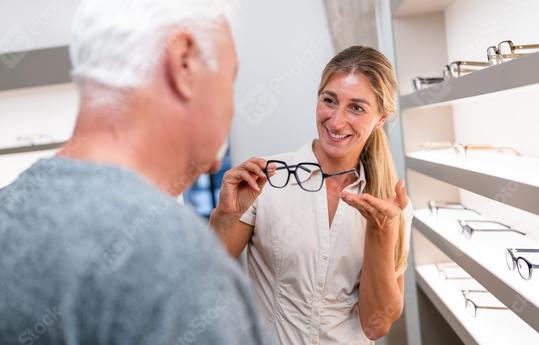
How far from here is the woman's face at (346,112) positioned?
1.38 meters

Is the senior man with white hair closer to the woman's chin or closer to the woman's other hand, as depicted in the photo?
the woman's other hand

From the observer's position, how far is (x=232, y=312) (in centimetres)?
50

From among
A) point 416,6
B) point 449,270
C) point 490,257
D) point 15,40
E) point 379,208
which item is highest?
point 15,40

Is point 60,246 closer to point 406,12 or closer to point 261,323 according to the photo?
point 261,323

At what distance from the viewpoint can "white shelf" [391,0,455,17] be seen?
6.54 ft

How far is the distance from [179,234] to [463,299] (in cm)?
161

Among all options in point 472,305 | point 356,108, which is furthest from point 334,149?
point 472,305

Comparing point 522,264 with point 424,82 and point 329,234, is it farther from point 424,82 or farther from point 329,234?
point 424,82

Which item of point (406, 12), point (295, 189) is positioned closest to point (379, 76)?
point (295, 189)

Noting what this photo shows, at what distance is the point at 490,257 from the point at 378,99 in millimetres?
616

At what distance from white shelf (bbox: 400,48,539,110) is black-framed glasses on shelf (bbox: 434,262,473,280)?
79 cm

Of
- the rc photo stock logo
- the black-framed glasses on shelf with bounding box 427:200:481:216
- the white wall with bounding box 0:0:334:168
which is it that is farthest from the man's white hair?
the rc photo stock logo

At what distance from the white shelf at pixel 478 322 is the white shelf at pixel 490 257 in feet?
0.66

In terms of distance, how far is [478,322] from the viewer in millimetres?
1575
